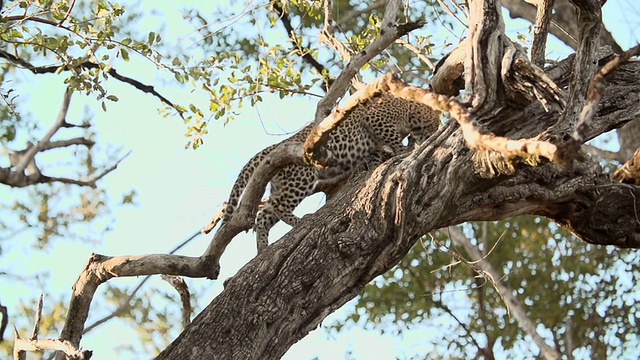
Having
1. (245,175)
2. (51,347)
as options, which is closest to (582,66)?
(245,175)

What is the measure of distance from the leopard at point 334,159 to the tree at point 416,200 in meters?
0.89

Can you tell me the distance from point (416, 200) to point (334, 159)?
52.8 inches

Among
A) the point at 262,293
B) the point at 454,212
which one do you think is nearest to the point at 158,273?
the point at 262,293

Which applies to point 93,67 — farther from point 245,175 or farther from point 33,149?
point 33,149

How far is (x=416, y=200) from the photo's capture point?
530cm

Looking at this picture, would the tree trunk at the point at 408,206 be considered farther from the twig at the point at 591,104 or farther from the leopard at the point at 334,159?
the twig at the point at 591,104

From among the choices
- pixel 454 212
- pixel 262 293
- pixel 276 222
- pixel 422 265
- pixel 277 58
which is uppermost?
pixel 422 265

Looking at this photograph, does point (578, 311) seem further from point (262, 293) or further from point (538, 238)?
point (262, 293)

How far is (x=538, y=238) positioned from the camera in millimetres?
15672

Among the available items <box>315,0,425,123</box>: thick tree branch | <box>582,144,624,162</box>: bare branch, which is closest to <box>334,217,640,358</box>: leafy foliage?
<box>582,144,624,162</box>: bare branch

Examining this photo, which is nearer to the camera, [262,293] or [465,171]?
[262,293]

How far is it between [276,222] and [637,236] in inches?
92.2

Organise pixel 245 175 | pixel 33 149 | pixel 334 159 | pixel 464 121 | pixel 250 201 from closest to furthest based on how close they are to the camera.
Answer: pixel 464 121
pixel 250 201
pixel 334 159
pixel 245 175
pixel 33 149

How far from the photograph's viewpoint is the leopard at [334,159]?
22.5 ft
